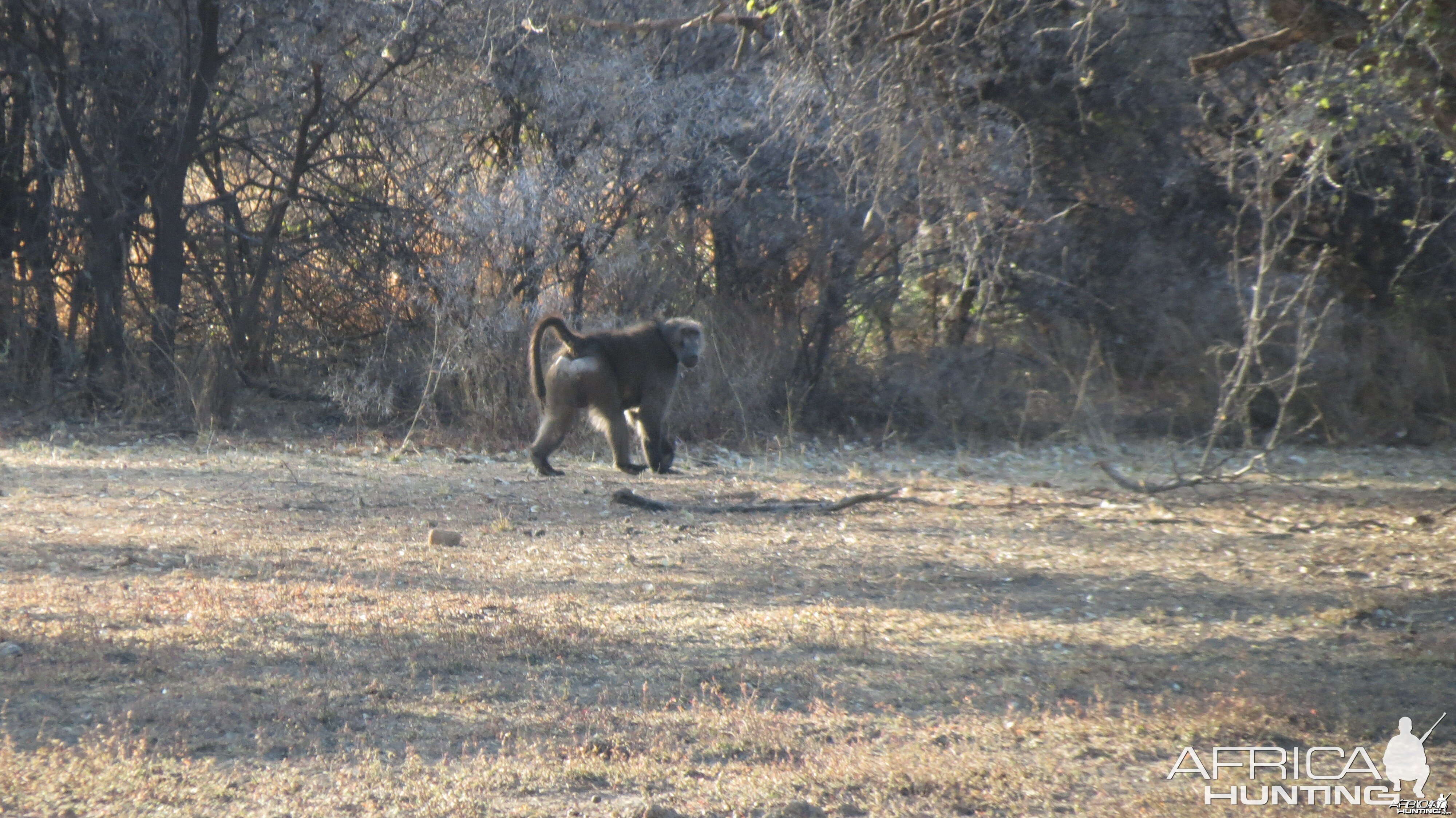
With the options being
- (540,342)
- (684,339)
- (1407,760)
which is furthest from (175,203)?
(1407,760)

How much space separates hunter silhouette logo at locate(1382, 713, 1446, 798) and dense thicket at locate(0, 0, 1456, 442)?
7791 mm

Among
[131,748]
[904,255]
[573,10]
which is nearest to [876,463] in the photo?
[904,255]

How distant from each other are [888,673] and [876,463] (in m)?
7.41

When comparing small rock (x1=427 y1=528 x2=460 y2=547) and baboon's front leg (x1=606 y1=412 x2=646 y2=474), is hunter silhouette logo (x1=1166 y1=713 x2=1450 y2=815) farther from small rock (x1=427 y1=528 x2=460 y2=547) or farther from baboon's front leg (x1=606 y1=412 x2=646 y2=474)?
baboon's front leg (x1=606 y1=412 x2=646 y2=474)

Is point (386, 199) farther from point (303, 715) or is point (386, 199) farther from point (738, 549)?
point (303, 715)

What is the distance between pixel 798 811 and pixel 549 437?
742 centimetres

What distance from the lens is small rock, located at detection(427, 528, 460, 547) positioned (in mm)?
7750

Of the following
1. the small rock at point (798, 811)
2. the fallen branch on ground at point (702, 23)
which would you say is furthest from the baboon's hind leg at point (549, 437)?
the small rock at point (798, 811)

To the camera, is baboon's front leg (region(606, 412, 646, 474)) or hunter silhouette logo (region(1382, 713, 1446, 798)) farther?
baboon's front leg (region(606, 412, 646, 474))

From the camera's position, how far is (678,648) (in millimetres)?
5500

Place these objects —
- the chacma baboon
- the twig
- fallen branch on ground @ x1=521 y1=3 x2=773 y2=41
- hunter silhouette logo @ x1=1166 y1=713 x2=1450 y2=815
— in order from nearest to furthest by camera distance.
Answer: hunter silhouette logo @ x1=1166 y1=713 x2=1450 y2=815 < fallen branch on ground @ x1=521 y1=3 x2=773 y2=41 < the twig < the chacma baboon

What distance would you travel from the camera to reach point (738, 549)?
7887 mm

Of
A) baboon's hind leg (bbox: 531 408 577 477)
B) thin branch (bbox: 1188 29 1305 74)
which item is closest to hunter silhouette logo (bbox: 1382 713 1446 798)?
thin branch (bbox: 1188 29 1305 74)

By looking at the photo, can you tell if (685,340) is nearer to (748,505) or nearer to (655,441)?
(655,441)
